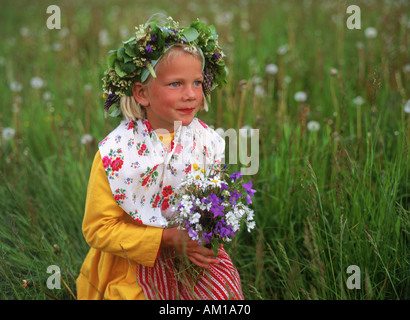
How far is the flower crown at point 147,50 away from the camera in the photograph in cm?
151

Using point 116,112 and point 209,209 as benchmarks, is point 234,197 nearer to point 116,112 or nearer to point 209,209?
point 209,209

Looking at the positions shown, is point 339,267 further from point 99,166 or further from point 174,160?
point 99,166

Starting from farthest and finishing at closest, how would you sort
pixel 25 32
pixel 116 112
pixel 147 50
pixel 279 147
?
pixel 25 32 → pixel 279 147 → pixel 116 112 → pixel 147 50

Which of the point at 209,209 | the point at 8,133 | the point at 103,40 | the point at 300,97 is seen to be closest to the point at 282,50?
the point at 300,97

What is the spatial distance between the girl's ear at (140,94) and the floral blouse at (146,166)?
0.24 ft

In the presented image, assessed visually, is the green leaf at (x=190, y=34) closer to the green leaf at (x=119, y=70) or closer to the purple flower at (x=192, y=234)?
the green leaf at (x=119, y=70)

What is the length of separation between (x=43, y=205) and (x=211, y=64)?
1.34m

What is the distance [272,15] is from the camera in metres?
5.36

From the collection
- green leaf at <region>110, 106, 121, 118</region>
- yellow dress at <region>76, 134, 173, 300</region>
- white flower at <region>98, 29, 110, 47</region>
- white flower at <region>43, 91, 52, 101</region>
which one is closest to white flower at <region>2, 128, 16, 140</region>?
white flower at <region>43, 91, 52, 101</region>

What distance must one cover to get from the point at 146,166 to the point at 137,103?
261mm

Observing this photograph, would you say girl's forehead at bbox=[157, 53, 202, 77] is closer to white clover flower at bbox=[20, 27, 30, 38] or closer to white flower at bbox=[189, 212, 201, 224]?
white flower at bbox=[189, 212, 201, 224]

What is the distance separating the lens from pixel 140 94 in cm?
162

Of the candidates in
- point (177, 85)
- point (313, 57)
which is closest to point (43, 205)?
point (177, 85)

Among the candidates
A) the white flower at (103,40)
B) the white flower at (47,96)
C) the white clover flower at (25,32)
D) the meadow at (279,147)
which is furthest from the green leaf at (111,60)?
the white clover flower at (25,32)
